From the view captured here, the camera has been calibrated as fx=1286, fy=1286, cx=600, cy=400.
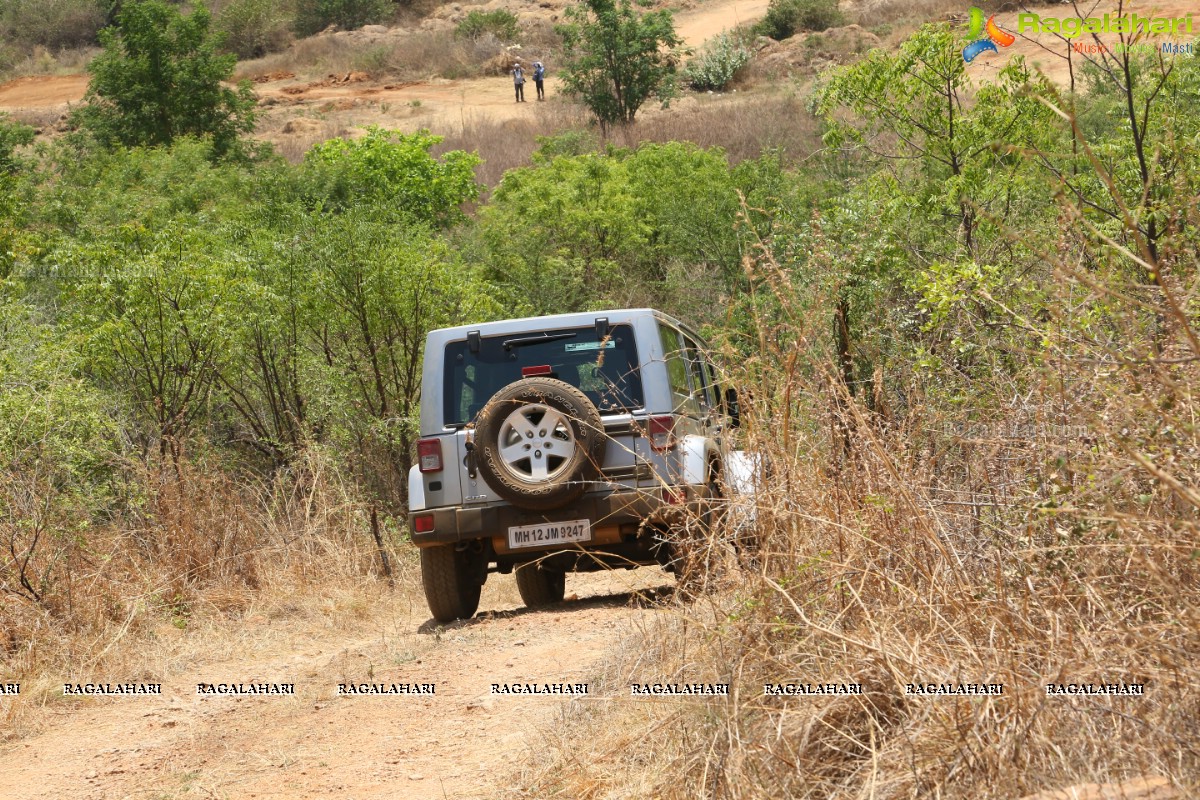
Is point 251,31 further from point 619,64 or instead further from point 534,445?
point 534,445

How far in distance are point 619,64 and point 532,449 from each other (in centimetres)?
3382

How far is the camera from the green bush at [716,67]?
47812 millimetres

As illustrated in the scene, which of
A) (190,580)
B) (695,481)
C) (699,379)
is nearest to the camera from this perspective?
(695,481)

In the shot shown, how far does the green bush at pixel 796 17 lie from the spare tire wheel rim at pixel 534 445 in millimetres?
49622

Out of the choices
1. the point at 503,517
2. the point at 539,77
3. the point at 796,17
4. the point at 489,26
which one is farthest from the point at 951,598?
the point at 489,26

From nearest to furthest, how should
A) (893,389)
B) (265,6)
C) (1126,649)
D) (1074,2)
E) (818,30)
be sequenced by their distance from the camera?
(1126,649) → (893,389) → (1074,2) → (818,30) → (265,6)

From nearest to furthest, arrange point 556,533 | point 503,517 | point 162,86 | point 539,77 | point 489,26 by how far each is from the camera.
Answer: point 556,533 → point 503,517 → point 162,86 → point 539,77 → point 489,26

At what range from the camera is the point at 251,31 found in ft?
197

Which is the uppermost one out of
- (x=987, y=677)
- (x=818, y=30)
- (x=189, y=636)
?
(x=818, y=30)

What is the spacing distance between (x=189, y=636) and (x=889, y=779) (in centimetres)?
620

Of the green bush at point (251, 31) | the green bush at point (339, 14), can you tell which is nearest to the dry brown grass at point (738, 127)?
the green bush at point (339, 14)

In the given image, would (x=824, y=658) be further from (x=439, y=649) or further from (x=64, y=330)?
(x=64, y=330)

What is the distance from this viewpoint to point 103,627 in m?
7.82

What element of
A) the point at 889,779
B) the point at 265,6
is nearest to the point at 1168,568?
the point at 889,779
